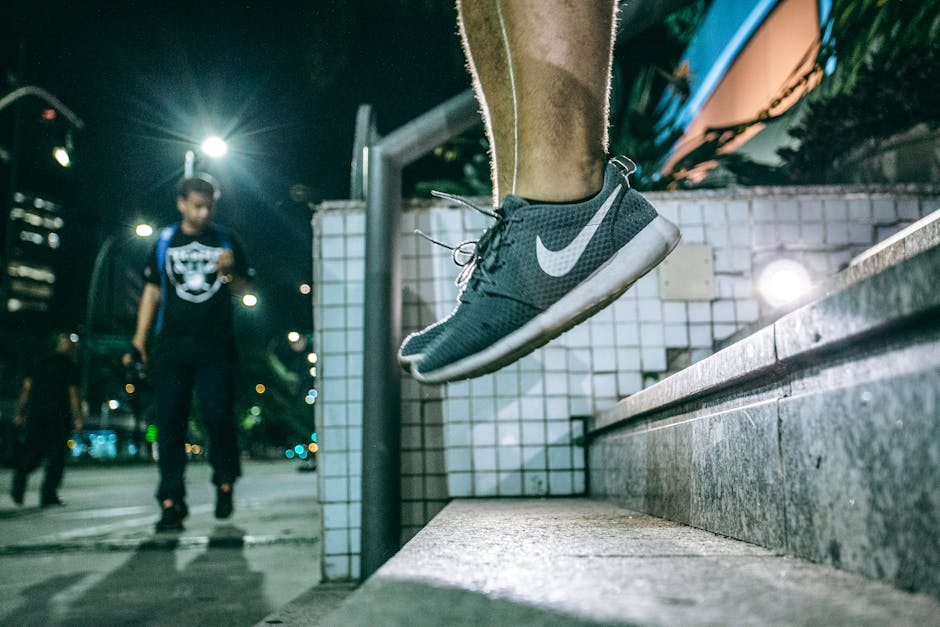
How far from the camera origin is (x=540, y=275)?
1.29m

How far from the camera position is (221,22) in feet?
14.8

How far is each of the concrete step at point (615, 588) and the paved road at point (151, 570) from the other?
123 centimetres

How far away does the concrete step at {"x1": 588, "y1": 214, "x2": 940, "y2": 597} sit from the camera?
0.64 meters

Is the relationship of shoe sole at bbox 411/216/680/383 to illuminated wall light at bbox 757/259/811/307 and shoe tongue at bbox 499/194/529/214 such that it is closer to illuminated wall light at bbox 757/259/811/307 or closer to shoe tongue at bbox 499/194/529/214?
shoe tongue at bbox 499/194/529/214

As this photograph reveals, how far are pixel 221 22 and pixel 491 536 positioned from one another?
14.4 feet

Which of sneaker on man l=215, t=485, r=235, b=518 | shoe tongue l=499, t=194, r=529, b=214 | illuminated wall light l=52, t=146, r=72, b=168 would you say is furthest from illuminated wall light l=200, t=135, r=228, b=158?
shoe tongue l=499, t=194, r=529, b=214

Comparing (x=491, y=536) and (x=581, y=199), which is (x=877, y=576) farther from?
(x=581, y=199)

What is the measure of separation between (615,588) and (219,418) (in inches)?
132

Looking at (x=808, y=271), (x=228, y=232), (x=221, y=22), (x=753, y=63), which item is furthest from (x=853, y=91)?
(x=753, y=63)

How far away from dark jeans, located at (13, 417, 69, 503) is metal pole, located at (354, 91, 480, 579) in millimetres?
5184

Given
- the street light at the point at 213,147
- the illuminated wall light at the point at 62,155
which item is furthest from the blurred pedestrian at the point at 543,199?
the illuminated wall light at the point at 62,155

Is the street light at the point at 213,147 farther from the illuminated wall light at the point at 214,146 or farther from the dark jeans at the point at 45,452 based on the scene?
the dark jeans at the point at 45,452

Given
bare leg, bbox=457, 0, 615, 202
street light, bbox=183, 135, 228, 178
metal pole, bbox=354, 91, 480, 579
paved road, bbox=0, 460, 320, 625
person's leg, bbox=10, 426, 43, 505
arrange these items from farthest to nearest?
street light, bbox=183, 135, 228, 178 → person's leg, bbox=10, 426, 43, 505 → metal pole, bbox=354, 91, 480, 579 → paved road, bbox=0, 460, 320, 625 → bare leg, bbox=457, 0, 615, 202

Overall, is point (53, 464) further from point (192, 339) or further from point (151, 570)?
point (151, 570)
